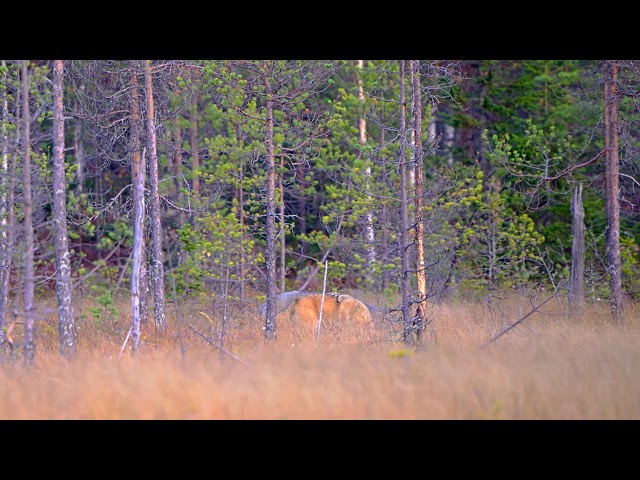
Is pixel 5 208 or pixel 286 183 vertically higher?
pixel 286 183

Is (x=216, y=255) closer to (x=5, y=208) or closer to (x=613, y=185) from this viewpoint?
(x=5, y=208)

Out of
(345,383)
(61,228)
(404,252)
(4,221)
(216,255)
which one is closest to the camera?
(345,383)

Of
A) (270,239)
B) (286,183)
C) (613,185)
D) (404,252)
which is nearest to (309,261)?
(286,183)

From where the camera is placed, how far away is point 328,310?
51.4 feet

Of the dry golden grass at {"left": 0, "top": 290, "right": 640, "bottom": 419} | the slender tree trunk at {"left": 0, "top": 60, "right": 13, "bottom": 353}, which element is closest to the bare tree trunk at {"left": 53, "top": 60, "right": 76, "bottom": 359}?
→ the dry golden grass at {"left": 0, "top": 290, "right": 640, "bottom": 419}

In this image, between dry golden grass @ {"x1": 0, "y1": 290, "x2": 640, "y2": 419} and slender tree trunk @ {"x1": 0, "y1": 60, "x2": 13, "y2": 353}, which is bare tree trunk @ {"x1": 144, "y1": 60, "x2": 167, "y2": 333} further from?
dry golden grass @ {"x1": 0, "y1": 290, "x2": 640, "y2": 419}

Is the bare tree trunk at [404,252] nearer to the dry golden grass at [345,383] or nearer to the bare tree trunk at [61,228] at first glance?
the dry golden grass at [345,383]

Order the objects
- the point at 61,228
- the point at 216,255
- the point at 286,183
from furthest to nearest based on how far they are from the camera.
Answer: the point at 286,183 → the point at 216,255 → the point at 61,228

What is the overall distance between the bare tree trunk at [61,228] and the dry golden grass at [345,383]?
24.6 inches

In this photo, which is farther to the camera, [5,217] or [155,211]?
[155,211]

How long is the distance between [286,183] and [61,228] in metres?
7.42

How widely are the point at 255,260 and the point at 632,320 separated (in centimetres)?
810

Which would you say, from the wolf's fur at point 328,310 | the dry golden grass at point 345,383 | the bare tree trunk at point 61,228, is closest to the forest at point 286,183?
the bare tree trunk at point 61,228

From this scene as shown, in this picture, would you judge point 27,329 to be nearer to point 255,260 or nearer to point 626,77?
point 255,260
